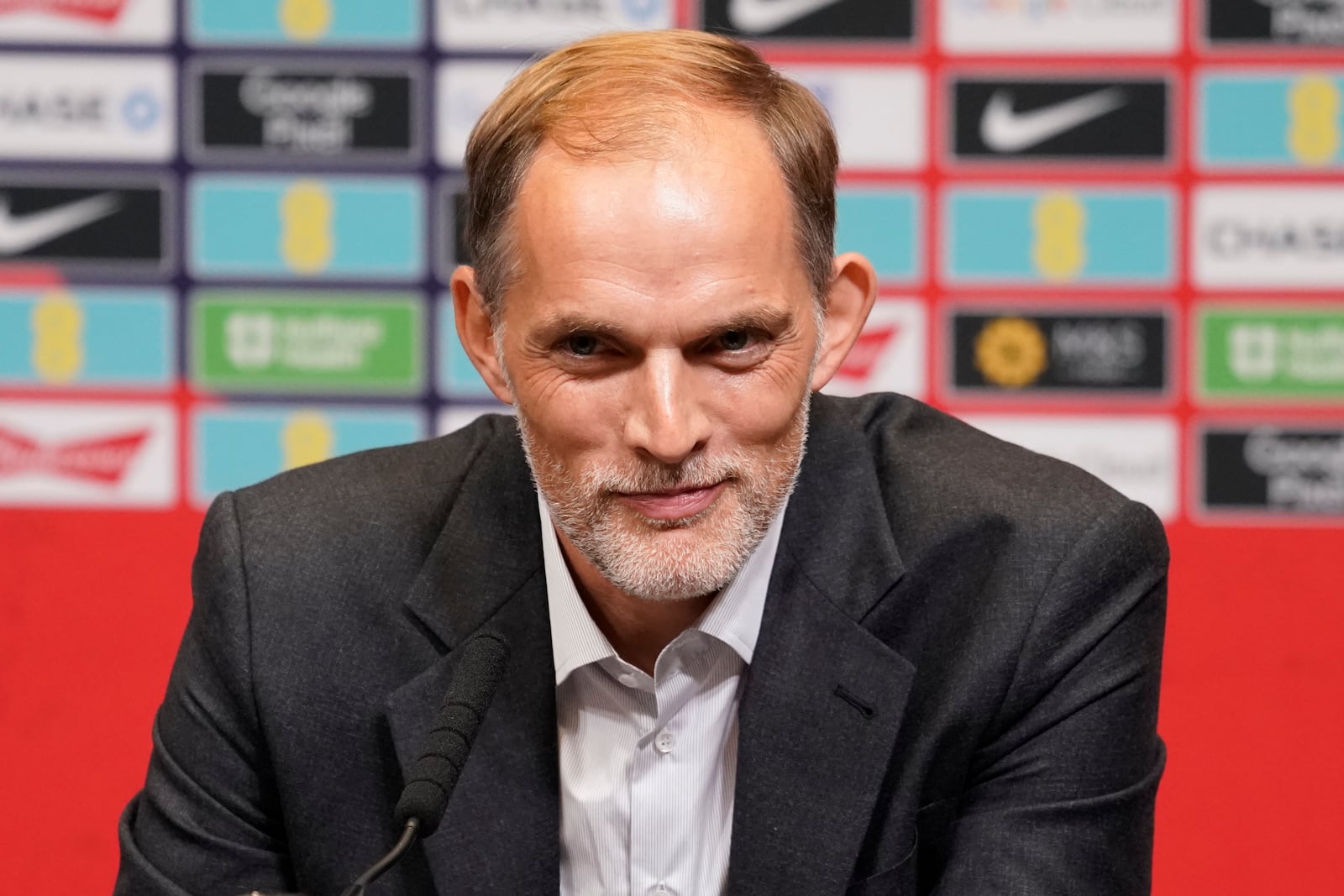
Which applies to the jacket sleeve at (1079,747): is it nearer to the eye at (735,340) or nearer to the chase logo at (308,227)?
the eye at (735,340)

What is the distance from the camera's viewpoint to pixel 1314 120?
7.98 ft

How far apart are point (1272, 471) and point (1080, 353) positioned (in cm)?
38

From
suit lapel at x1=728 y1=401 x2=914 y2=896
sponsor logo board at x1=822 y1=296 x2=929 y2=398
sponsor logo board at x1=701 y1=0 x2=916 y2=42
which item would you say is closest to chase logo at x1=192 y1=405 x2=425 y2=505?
sponsor logo board at x1=822 y1=296 x2=929 y2=398

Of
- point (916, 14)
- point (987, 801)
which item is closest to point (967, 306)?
point (916, 14)

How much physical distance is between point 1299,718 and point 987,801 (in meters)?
1.33

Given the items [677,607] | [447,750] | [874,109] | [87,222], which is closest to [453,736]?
[447,750]

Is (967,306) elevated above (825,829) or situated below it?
above

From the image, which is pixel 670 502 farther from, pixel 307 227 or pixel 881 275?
pixel 307 227

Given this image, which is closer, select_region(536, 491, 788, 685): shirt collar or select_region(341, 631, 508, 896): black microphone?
select_region(341, 631, 508, 896): black microphone

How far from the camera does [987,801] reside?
1.41 m

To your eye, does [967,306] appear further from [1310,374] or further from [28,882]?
[28,882]

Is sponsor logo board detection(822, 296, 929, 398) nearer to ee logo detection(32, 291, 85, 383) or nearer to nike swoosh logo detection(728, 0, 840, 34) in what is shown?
nike swoosh logo detection(728, 0, 840, 34)

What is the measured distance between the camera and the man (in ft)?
4.32

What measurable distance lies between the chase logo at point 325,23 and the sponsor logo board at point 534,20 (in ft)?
0.20
